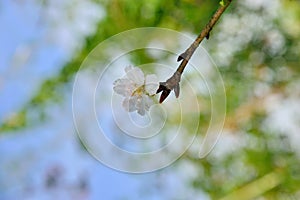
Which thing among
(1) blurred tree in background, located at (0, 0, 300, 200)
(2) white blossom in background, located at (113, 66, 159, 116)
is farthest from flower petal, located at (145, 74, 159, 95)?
(1) blurred tree in background, located at (0, 0, 300, 200)

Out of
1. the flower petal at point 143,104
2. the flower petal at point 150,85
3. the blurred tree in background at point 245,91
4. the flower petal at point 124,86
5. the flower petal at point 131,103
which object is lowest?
the flower petal at point 143,104

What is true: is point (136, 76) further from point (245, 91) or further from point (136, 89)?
point (245, 91)

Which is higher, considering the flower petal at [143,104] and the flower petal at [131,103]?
the flower petal at [131,103]

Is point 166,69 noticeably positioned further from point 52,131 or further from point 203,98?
point 52,131

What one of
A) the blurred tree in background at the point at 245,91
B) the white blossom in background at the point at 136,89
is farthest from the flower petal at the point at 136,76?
the blurred tree in background at the point at 245,91

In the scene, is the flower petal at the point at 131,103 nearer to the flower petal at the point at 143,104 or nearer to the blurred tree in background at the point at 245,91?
the flower petal at the point at 143,104

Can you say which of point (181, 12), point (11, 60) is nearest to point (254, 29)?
point (181, 12)
